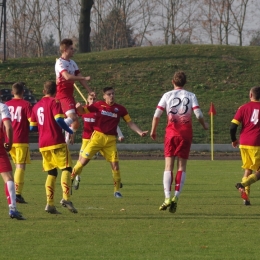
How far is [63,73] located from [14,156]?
6.75 feet

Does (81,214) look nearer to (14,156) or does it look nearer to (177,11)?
(14,156)

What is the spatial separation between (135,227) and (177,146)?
214 centimetres

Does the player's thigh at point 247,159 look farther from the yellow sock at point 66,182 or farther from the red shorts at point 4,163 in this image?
the red shorts at point 4,163

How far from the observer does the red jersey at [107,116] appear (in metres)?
14.2

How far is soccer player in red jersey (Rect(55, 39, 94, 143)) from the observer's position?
493 inches

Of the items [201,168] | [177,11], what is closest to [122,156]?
[201,168]

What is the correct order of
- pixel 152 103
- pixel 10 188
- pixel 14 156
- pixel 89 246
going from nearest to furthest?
1. pixel 89 246
2. pixel 10 188
3. pixel 14 156
4. pixel 152 103

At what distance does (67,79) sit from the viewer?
1251 centimetres

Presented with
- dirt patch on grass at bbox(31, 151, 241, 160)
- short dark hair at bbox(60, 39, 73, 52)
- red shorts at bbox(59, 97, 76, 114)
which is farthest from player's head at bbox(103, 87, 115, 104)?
dirt patch on grass at bbox(31, 151, 241, 160)

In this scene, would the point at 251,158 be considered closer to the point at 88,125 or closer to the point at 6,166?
the point at 88,125

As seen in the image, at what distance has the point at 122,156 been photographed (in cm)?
3086

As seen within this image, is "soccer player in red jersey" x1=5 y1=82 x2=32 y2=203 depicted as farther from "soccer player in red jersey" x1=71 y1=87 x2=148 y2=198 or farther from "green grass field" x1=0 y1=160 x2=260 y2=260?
"soccer player in red jersey" x1=71 y1=87 x2=148 y2=198

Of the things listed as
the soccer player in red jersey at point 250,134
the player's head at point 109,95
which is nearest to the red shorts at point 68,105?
the player's head at point 109,95

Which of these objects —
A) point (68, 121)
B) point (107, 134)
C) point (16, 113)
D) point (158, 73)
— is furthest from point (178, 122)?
point (158, 73)
